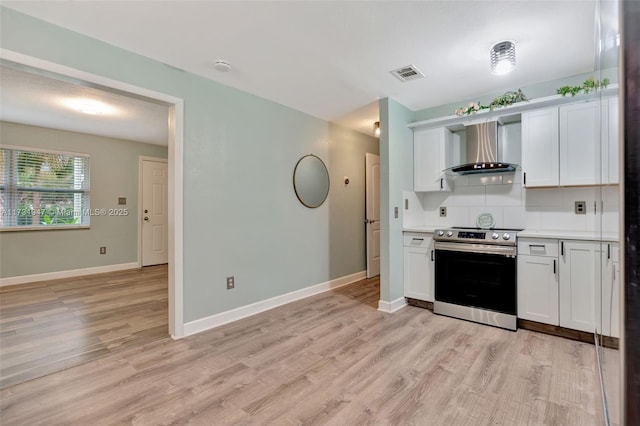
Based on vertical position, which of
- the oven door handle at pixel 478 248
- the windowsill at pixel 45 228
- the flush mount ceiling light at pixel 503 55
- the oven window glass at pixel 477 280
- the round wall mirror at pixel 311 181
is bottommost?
the oven window glass at pixel 477 280

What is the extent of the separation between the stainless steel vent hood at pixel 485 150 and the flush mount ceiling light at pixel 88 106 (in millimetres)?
4354

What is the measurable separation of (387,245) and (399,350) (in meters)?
1.23

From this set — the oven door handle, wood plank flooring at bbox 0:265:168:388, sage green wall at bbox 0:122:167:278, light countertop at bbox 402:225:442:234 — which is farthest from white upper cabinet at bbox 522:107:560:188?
sage green wall at bbox 0:122:167:278

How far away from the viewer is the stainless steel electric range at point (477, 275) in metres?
2.83

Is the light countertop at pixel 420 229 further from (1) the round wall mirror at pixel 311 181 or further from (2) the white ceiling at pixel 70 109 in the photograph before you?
(2) the white ceiling at pixel 70 109

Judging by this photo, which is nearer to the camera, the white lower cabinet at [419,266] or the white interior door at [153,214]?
the white lower cabinet at [419,266]

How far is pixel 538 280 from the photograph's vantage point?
8.98 ft

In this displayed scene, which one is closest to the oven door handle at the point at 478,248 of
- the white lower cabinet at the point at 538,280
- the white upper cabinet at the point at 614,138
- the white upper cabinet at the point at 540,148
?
the white lower cabinet at the point at 538,280

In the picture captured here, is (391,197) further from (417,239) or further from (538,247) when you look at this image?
(538,247)

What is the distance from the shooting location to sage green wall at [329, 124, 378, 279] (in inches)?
171

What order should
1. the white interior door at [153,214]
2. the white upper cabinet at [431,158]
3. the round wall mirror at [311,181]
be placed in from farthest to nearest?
the white interior door at [153,214] → the round wall mirror at [311,181] → the white upper cabinet at [431,158]

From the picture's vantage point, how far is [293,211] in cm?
377

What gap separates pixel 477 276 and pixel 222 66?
311 cm

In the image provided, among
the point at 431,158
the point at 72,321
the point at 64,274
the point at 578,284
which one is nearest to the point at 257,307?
the point at 72,321
